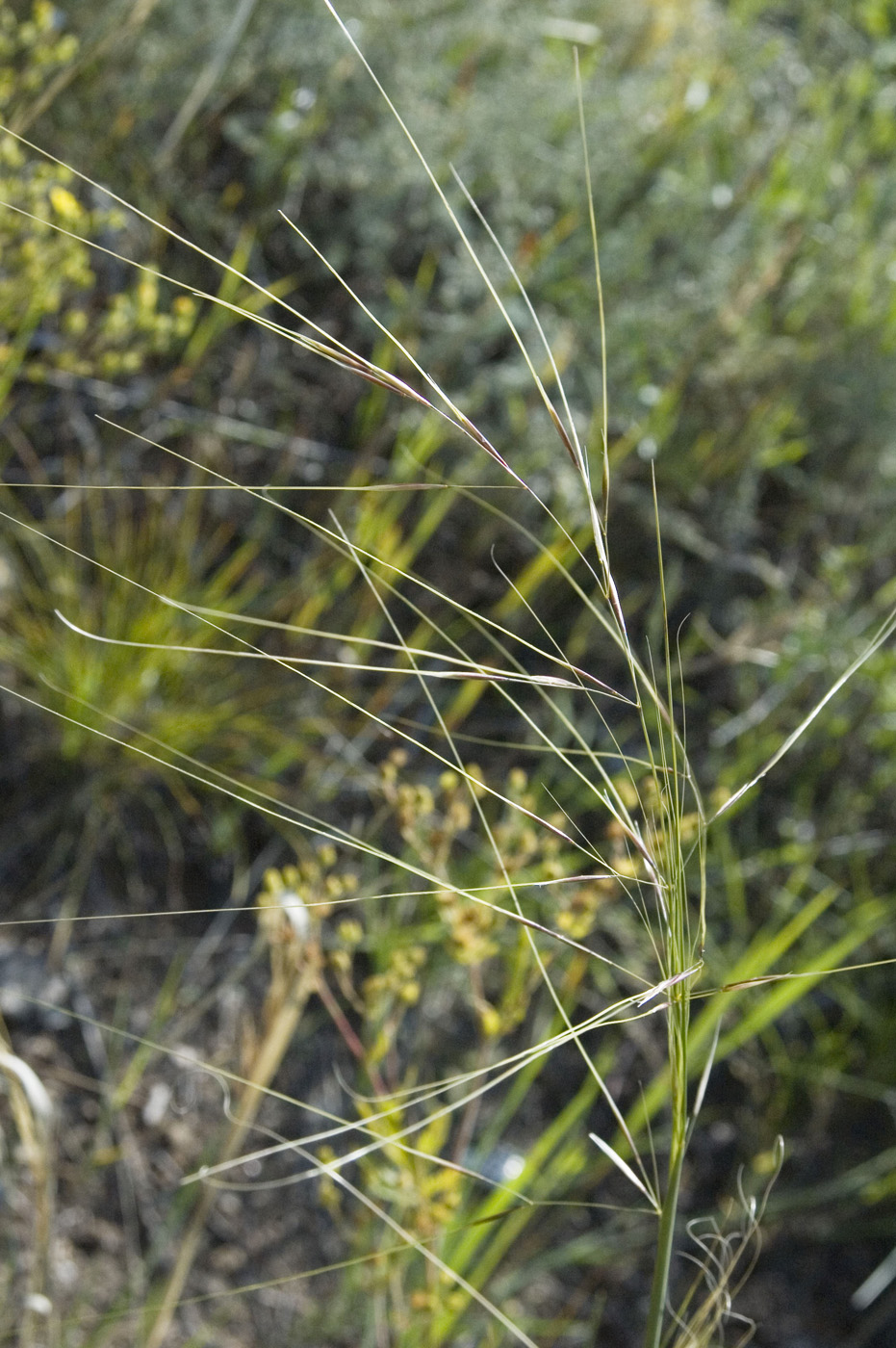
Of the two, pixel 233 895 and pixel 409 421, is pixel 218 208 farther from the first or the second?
pixel 233 895

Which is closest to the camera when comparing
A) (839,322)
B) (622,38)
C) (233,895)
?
(233,895)

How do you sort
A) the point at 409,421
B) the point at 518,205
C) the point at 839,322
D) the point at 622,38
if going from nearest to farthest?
the point at 409,421 → the point at 518,205 → the point at 839,322 → the point at 622,38

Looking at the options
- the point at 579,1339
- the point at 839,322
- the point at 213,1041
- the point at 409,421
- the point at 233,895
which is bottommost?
the point at 579,1339

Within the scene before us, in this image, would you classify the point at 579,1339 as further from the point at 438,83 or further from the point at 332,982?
the point at 438,83

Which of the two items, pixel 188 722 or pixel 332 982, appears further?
pixel 332 982

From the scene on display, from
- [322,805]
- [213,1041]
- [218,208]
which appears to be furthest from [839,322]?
[213,1041]

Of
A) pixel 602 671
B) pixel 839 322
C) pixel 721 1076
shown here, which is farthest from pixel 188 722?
pixel 839 322

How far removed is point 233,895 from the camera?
1.66m

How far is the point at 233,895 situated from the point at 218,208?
3.98 ft

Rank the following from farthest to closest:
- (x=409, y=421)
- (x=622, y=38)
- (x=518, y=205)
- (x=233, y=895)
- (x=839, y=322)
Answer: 1. (x=622, y=38)
2. (x=839, y=322)
3. (x=518, y=205)
4. (x=409, y=421)
5. (x=233, y=895)

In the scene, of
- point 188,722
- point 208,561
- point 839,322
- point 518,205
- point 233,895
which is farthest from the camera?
point 839,322

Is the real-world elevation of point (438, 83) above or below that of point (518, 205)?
above

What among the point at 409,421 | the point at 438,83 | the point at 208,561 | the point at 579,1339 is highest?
the point at 438,83

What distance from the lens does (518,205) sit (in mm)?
2127
